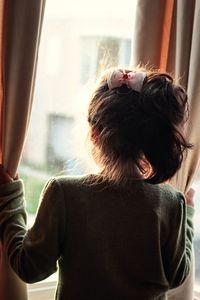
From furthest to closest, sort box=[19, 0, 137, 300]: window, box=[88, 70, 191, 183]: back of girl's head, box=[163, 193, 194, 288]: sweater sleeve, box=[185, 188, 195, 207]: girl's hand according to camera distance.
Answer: box=[19, 0, 137, 300]: window, box=[185, 188, 195, 207]: girl's hand, box=[163, 193, 194, 288]: sweater sleeve, box=[88, 70, 191, 183]: back of girl's head

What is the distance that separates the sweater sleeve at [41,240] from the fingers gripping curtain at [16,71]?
0.39 feet

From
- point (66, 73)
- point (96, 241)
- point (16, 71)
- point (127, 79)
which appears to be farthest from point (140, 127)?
point (66, 73)

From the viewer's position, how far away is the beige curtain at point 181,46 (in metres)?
1.36

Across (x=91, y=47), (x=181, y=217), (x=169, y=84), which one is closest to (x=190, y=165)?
(x=181, y=217)

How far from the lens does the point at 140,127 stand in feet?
3.22

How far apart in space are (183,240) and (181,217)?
62 millimetres

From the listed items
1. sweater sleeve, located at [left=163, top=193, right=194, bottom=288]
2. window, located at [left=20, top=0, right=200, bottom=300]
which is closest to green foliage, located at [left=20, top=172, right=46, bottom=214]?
window, located at [left=20, top=0, right=200, bottom=300]

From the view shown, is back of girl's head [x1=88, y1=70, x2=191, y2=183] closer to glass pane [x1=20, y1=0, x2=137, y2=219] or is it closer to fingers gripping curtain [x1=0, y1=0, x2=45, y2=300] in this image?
fingers gripping curtain [x1=0, y1=0, x2=45, y2=300]

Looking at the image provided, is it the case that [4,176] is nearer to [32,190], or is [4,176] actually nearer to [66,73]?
[32,190]

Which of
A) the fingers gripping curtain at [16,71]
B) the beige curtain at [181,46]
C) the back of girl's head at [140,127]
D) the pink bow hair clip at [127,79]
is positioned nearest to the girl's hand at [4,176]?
the fingers gripping curtain at [16,71]

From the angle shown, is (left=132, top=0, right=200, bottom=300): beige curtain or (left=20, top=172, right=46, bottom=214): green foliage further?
(left=20, top=172, right=46, bottom=214): green foliage

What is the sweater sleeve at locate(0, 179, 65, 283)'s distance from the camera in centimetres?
100

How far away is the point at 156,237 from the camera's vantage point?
1.05m

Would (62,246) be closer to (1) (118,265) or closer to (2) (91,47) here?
(1) (118,265)
